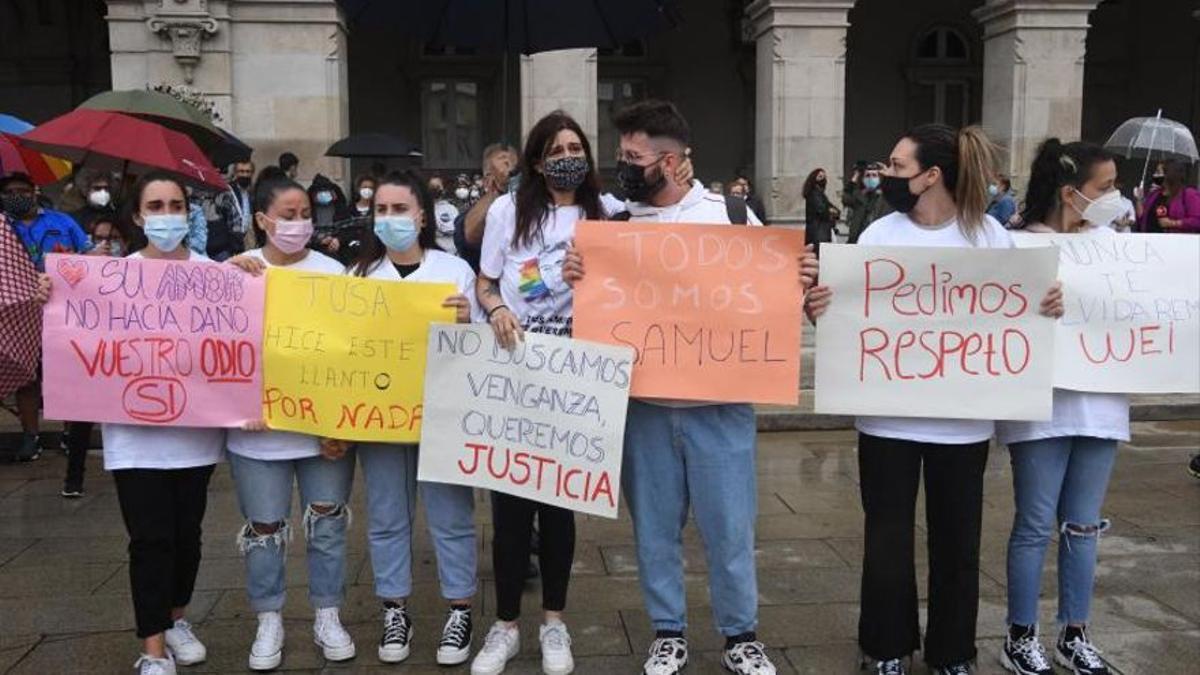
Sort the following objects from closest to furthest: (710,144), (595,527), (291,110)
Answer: (595,527), (291,110), (710,144)

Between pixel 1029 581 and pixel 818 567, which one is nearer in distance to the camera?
pixel 1029 581

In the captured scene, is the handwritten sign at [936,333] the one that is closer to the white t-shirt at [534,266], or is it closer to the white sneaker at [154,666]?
the white t-shirt at [534,266]

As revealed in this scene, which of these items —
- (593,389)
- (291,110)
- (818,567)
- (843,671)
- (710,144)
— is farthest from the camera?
(710,144)

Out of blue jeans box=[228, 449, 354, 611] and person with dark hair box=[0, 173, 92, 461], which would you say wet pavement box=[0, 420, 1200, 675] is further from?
person with dark hair box=[0, 173, 92, 461]

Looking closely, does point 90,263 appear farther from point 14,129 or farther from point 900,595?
point 14,129

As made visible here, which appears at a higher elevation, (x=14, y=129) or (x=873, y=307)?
(x=14, y=129)

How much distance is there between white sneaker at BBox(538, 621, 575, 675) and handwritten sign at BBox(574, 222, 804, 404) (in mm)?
951

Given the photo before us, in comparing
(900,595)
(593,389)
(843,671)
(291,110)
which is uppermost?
(291,110)

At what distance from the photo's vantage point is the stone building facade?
45.0 ft

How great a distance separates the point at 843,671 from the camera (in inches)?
151

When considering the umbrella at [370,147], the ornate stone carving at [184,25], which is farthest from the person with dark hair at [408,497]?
the ornate stone carving at [184,25]

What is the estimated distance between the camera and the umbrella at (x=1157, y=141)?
8055mm

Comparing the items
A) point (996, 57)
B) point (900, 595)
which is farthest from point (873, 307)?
point (996, 57)

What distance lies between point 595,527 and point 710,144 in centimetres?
1580
